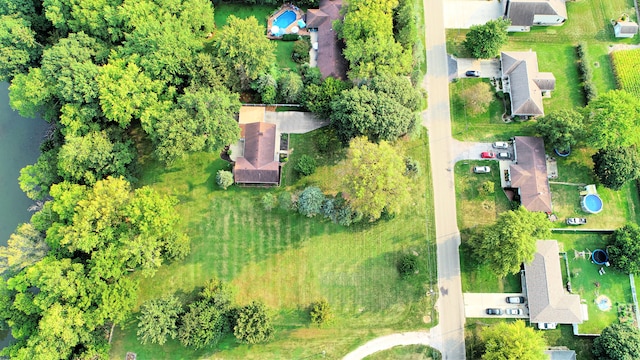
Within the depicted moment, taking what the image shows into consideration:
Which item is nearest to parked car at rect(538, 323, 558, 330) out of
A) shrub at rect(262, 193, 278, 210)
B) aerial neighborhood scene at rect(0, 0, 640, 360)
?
aerial neighborhood scene at rect(0, 0, 640, 360)

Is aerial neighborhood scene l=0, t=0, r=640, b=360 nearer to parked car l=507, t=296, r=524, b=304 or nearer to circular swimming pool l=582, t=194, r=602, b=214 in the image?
circular swimming pool l=582, t=194, r=602, b=214

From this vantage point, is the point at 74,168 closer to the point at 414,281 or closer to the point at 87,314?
the point at 87,314

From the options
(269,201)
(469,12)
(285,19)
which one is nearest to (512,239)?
(269,201)

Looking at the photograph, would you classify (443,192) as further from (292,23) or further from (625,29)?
(625,29)

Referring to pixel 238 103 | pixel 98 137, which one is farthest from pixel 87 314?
pixel 238 103

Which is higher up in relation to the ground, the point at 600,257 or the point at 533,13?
the point at 533,13

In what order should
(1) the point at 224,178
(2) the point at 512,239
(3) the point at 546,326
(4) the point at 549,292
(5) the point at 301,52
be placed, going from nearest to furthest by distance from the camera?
(2) the point at 512,239 < (4) the point at 549,292 < (3) the point at 546,326 < (1) the point at 224,178 < (5) the point at 301,52

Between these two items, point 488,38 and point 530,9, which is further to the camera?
point 530,9

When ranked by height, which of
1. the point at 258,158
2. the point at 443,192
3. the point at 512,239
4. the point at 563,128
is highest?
the point at 563,128
